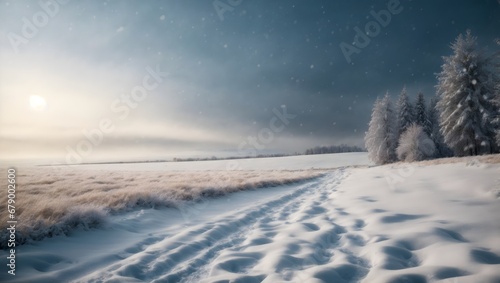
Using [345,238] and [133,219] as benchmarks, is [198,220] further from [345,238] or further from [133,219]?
[345,238]

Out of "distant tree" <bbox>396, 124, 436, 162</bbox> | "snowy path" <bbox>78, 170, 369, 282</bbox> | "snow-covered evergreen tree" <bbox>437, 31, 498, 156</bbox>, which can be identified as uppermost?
"snow-covered evergreen tree" <bbox>437, 31, 498, 156</bbox>

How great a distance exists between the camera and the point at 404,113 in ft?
127

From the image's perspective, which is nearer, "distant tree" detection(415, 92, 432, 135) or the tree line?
the tree line

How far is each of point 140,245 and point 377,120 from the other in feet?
146

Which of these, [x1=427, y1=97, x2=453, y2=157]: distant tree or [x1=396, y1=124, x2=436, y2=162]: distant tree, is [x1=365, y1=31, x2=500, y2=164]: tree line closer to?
[x1=396, y1=124, x2=436, y2=162]: distant tree

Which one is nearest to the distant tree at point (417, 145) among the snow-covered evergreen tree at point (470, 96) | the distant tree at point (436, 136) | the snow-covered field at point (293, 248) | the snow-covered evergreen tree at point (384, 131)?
the distant tree at point (436, 136)

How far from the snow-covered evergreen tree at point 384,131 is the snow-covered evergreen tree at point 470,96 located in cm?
1402

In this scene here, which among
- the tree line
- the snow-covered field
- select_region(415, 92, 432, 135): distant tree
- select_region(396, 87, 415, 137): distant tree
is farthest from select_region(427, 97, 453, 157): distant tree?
the snow-covered field

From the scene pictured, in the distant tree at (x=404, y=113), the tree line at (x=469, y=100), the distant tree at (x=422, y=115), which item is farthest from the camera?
the distant tree at (x=404, y=113)

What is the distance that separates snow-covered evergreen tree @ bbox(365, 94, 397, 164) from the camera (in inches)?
1558

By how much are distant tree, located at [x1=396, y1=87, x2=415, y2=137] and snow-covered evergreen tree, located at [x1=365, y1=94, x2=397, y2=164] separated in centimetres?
94

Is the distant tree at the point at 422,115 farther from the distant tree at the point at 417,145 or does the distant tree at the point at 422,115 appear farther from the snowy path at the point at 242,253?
the snowy path at the point at 242,253

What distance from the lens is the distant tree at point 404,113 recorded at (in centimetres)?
3838

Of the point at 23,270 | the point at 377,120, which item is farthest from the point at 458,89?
the point at 23,270
